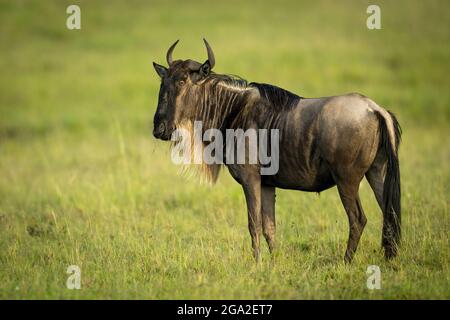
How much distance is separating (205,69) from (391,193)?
2.42 meters

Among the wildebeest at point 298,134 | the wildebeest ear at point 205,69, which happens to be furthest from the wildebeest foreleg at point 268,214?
the wildebeest ear at point 205,69

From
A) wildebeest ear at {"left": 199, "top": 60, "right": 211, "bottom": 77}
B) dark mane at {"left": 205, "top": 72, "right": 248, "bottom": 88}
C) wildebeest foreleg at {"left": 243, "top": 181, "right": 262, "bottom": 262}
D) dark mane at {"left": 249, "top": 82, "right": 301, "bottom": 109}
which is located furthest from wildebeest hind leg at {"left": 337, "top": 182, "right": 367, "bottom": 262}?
wildebeest ear at {"left": 199, "top": 60, "right": 211, "bottom": 77}

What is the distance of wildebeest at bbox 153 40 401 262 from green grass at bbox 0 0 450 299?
57 cm

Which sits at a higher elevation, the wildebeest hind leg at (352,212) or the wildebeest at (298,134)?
the wildebeest at (298,134)

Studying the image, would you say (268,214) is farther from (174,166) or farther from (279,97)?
(174,166)

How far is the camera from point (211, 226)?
10406 mm

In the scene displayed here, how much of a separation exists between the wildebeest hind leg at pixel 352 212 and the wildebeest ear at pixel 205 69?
1903 mm

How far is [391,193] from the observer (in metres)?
7.96

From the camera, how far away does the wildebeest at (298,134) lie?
787 cm

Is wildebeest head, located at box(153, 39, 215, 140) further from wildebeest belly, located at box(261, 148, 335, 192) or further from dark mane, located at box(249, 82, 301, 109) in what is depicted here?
wildebeest belly, located at box(261, 148, 335, 192)

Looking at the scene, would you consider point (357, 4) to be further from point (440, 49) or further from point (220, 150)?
point (220, 150)

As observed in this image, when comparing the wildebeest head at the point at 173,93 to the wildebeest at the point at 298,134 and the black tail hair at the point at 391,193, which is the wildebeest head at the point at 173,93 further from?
the black tail hair at the point at 391,193
